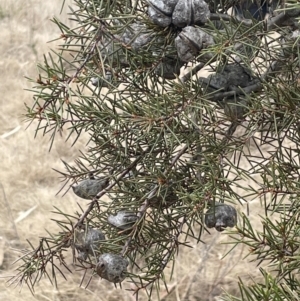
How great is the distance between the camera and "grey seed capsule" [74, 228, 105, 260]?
1.55 ft

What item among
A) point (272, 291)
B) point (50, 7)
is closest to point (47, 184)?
point (50, 7)

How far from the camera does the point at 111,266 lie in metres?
0.43

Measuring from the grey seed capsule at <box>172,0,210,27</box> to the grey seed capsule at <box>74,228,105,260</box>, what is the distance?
19cm

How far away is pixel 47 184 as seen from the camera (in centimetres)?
215

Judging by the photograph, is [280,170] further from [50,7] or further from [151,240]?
[50,7]

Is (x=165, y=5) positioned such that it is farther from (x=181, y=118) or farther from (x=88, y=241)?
(x=88, y=241)

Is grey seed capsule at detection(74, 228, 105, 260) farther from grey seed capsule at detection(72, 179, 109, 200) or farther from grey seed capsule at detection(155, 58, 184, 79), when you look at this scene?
grey seed capsule at detection(155, 58, 184, 79)

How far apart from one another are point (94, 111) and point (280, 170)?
0.56 feet

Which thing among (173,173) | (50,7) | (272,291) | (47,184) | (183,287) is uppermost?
(50,7)

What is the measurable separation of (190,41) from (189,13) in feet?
0.08

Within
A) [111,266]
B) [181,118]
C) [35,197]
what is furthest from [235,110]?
[35,197]

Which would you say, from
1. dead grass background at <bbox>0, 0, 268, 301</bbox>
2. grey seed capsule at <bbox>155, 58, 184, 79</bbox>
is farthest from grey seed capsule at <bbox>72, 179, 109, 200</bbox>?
dead grass background at <bbox>0, 0, 268, 301</bbox>

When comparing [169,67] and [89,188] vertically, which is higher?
[169,67]

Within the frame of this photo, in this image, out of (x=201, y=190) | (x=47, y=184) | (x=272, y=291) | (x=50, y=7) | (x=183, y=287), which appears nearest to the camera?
(x=272, y=291)
